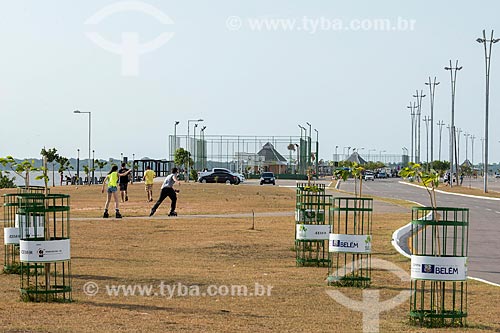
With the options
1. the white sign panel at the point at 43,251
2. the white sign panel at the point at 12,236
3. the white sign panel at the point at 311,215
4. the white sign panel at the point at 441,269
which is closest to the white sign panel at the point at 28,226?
the white sign panel at the point at 12,236

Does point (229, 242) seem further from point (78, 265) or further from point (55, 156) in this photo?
point (55, 156)

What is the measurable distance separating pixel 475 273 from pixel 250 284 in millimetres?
4986

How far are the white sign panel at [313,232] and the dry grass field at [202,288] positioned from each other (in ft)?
1.96

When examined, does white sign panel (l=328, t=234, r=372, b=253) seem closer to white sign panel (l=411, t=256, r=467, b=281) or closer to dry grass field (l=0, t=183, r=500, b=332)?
dry grass field (l=0, t=183, r=500, b=332)

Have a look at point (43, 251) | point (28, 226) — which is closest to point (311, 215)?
point (28, 226)

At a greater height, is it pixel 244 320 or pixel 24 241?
pixel 24 241

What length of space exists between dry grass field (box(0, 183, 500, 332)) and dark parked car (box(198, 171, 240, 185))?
55.1 metres

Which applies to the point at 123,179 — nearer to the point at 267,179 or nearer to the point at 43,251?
the point at 43,251

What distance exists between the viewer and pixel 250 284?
14398mm

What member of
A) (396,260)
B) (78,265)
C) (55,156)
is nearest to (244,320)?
(78,265)

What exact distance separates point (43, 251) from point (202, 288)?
2.75 meters

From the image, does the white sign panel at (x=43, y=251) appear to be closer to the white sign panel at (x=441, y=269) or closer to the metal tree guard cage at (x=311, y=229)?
the white sign panel at (x=441, y=269)

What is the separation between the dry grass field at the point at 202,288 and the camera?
10516 millimetres

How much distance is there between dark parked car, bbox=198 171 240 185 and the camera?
82688 millimetres
